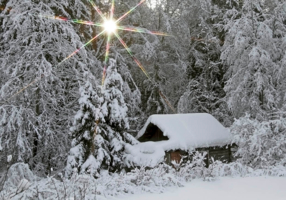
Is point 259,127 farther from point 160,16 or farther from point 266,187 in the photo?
point 160,16

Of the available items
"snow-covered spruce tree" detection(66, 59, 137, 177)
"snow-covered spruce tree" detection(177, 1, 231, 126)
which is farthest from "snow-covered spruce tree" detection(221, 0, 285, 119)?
"snow-covered spruce tree" detection(66, 59, 137, 177)

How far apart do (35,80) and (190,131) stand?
9.11 m

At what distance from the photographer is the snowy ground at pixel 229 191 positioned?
6.42 m

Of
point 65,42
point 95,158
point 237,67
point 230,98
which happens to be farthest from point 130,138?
point 237,67

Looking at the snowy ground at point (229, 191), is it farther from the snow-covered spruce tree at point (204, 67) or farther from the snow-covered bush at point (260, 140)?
the snow-covered spruce tree at point (204, 67)

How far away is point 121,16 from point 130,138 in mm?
10433

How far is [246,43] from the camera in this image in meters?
21.1

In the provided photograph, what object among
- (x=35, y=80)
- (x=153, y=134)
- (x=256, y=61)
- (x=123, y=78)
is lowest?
(x=153, y=134)

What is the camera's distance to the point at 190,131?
19.1 m

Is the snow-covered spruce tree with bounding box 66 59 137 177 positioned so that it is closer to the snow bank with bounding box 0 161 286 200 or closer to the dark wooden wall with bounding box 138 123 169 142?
the dark wooden wall with bounding box 138 123 169 142

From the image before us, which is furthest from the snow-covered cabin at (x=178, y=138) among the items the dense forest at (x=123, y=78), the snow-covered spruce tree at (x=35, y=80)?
the snow-covered spruce tree at (x=35, y=80)

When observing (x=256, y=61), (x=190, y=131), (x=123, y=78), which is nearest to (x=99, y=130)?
(x=190, y=131)

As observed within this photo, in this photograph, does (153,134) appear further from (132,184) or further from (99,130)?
(132,184)

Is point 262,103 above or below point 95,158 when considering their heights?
above
